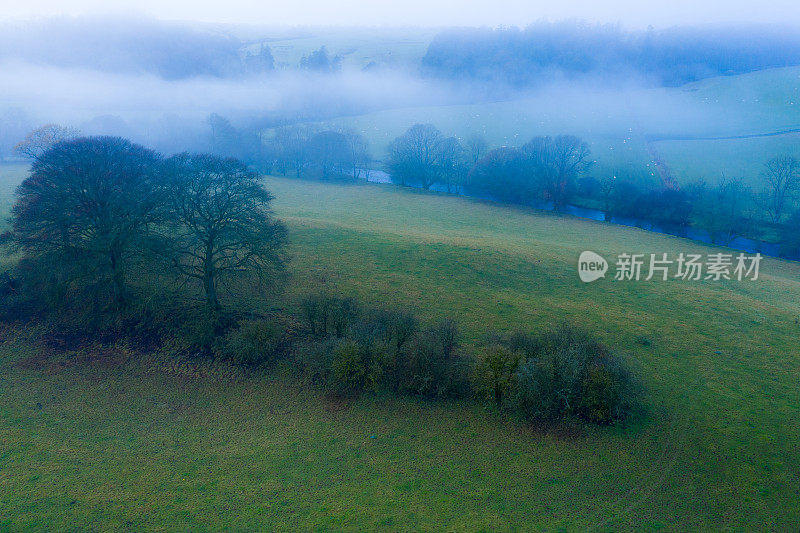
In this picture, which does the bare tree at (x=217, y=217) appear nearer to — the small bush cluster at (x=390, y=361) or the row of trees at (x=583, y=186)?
the small bush cluster at (x=390, y=361)

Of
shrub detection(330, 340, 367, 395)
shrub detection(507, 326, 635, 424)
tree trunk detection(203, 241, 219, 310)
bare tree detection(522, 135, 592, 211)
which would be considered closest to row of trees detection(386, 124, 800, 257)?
bare tree detection(522, 135, 592, 211)

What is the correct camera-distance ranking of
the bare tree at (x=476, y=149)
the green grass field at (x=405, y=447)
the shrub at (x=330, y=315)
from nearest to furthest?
the green grass field at (x=405, y=447) < the shrub at (x=330, y=315) < the bare tree at (x=476, y=149)

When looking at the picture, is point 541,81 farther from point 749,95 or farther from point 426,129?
point 426,129

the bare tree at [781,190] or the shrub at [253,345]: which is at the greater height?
the bare tree at [781,190]

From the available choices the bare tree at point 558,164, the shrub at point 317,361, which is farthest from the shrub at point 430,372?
the bare tree at point 558,164

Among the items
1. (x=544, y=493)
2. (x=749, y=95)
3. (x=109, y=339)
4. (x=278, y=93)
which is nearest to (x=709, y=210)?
(x=544, y=493)

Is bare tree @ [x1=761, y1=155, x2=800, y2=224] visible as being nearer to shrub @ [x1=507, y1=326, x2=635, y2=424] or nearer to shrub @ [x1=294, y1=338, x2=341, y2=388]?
shrub @ [x1=507, y1=326, x2=635, y2=424]
